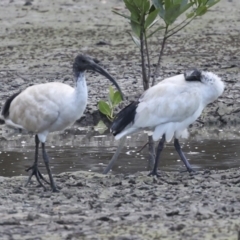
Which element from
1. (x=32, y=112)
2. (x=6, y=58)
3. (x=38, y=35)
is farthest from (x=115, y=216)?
(x=38, y=35)

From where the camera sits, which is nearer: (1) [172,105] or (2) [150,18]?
(1) [172,105]

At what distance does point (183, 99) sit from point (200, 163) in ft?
5.01

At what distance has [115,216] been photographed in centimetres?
627

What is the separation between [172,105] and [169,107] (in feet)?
0.12

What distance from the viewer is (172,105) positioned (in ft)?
28.2

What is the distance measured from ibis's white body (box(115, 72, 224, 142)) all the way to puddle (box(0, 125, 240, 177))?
0.98 metres

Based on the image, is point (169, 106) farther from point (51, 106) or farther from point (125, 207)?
point (125, 207)

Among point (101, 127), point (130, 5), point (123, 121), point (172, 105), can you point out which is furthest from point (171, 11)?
point (101, 127)

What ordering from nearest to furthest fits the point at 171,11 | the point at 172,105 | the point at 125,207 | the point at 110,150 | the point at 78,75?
the point at 125,207, the point at 78,75, the point at 172,105, the point at 171,11, the point at 110,150

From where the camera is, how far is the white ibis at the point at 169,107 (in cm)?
859

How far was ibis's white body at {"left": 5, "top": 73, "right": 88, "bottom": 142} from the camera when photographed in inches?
307

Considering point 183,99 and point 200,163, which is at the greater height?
point 183,99

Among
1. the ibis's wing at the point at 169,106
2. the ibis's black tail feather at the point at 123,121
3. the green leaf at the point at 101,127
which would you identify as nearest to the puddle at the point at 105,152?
the green leaf at the point at 101,127

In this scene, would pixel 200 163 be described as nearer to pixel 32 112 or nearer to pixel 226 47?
pixel 32 112
